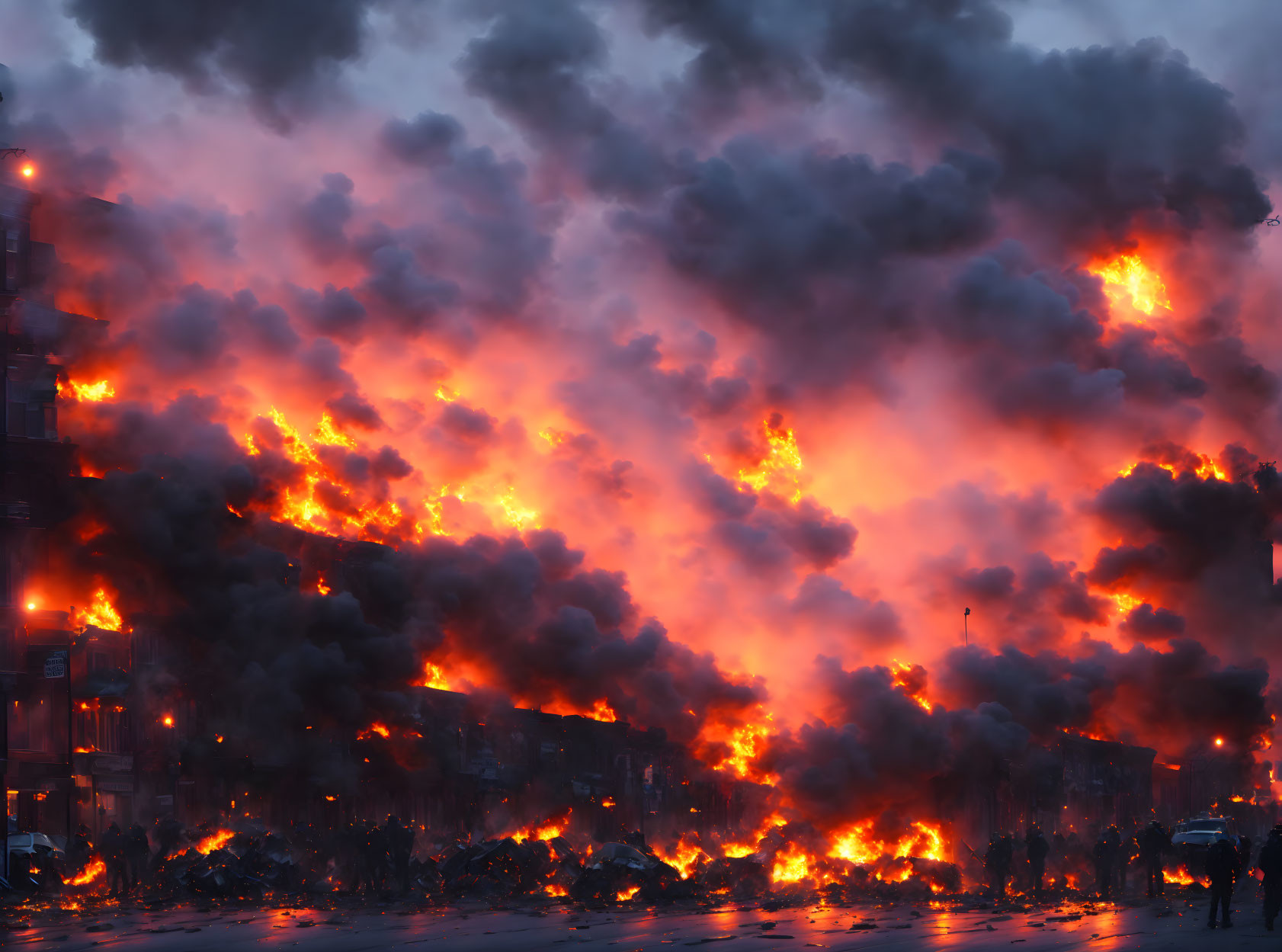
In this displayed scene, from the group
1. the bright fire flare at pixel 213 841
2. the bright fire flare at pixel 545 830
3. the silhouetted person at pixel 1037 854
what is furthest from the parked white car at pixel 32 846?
the silhouetted person at pixel 1037 854

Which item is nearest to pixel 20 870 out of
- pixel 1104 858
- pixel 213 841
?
pixel 213 841

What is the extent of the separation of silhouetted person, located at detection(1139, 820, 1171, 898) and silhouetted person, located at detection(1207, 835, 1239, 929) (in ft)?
34.2

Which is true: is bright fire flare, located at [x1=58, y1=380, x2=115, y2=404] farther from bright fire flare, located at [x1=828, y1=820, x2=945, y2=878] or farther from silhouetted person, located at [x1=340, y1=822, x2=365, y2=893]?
bright fire flare, located at [x1=828, y1=820, x2=945, y2=878]

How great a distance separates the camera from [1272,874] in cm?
3153

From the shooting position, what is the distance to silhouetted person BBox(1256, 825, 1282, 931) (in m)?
31.3

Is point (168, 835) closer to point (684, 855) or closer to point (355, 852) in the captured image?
point (355, 852)

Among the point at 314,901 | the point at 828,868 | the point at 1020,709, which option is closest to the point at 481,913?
the point at 314,901

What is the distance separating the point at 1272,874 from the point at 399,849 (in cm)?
2398

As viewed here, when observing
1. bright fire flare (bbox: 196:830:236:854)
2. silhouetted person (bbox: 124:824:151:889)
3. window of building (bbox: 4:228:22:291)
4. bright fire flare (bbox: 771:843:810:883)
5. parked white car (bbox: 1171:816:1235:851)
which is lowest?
bright fire flare (bbox: 771:843:810:883)

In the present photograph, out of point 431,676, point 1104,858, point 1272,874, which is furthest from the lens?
point 431,676

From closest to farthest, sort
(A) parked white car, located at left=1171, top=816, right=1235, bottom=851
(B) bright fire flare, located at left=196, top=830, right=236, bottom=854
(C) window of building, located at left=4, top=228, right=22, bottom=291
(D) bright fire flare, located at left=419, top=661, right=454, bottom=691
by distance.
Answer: (A) parked white car, located at left=1171, top=816, right=1235, bottom=851 < (B) bright fire flare, located at left=196, top=830, right=236, bottom=854 < (C) window of building, located at left=4, top=228, right=22, bottom=291 < (D) bright fire flare, located at left=419, top=661, right=454, bottom=691

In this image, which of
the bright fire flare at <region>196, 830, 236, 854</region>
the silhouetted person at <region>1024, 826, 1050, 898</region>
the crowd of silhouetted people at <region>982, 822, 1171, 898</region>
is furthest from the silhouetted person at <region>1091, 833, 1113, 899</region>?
the bright fire flare at <region>196, 830, 236, 854</region>

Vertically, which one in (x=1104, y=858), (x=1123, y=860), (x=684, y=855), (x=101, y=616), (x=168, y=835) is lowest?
(x=684, y=855)

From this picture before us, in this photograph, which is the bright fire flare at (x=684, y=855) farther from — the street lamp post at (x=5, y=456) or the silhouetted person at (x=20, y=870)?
the street lamp post at (x=5, y=456)
